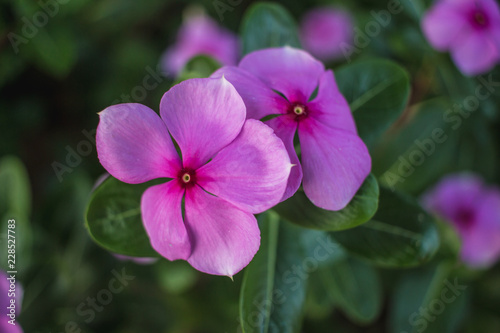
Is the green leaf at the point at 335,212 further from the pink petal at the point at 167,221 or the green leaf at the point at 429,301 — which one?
the green leaf at the point at 429,301

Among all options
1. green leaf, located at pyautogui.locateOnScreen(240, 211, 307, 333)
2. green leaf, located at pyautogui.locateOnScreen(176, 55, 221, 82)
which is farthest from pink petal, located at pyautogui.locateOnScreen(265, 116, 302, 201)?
green leaf, located at pyautogui.locateOnScreen(176, 55, 221, 82)

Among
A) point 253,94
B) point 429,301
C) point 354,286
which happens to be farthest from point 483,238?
point 253,94

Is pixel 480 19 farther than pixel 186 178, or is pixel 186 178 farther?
pixel 480 19

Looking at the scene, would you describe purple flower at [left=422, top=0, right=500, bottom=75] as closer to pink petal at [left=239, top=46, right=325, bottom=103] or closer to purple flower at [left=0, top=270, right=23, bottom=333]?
pink petal at [left=239, top=46, right=325, bottom=103]

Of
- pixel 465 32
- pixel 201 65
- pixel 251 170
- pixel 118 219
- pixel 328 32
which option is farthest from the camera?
pixel 328 32

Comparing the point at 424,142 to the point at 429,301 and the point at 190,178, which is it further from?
the point at 190,178

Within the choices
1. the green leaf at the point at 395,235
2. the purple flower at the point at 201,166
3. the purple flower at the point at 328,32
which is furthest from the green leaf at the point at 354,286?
the purple flower at the point at 328,32

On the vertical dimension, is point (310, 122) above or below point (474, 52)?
above

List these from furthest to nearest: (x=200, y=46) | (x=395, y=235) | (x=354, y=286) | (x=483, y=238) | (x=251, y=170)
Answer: (x=200, y=46) → (x=483, y=238) → (x=354, y=286) → (x=395, y=235) → (x=251, y=170)
